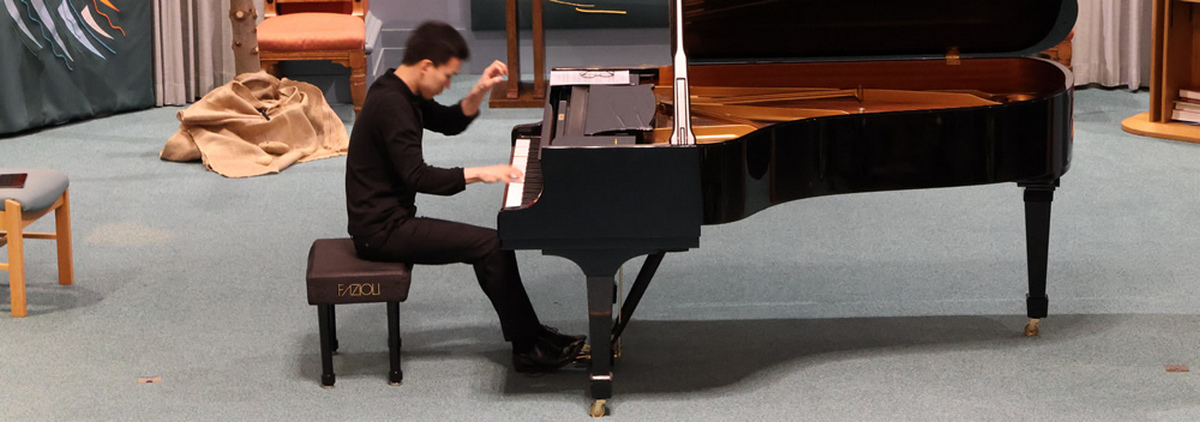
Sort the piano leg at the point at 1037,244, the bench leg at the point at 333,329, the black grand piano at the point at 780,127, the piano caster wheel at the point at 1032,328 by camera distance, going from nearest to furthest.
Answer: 1. the black grand piano at the point at 780,127
2. the bench leg at the point at 333,329
3. the piano leg at the point at 1037,244
4. the piano caster wheel at the point at 1032,328

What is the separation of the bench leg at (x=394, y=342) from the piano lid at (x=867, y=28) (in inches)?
49.7

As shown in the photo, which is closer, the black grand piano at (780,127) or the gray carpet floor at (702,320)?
the black grand piano at (780,127)

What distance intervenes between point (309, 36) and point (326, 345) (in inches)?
144

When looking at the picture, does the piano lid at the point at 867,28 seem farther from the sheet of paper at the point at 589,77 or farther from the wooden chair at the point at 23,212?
the wooden chair at the point at 23,212

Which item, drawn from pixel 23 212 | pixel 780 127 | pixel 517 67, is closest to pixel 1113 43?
pixel 517 67

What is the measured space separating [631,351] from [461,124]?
74 cm

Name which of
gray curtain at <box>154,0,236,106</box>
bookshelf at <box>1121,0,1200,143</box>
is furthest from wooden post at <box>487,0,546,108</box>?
bookshelf at <box>1121,0,1200,143</box>

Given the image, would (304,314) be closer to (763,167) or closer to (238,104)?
(763,167)

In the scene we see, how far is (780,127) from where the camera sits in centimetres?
297

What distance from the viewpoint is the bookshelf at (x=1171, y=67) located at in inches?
237

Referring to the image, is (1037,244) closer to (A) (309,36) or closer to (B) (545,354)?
(B) (545,354)

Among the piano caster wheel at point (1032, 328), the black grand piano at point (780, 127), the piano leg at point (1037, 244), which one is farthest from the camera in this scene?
the piano caster wheel at point (1032, 328)

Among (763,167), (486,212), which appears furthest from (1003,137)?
(486,212)

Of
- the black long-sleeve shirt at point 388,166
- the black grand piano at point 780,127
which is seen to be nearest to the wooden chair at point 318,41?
the black grand piano at point 780,127
